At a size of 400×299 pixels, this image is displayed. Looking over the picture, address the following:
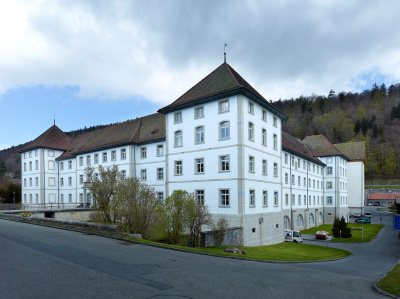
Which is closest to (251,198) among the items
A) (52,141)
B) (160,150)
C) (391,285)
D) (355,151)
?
(160,150)

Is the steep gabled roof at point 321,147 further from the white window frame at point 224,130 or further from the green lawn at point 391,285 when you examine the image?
the green lawn at point 391,285

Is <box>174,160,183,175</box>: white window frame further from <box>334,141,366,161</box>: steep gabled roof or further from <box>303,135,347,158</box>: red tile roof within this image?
<box>334,141,366,161</box>: steep gabled roof

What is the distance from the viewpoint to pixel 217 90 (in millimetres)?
26969

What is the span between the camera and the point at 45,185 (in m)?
52.0

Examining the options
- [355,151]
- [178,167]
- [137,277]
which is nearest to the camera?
[137,277]

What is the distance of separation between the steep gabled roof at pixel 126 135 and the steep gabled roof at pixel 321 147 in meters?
32.9

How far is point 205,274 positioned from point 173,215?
10206mm

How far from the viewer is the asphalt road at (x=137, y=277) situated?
8.00 m

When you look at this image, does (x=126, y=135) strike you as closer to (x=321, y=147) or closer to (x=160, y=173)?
(x=160, y=173)

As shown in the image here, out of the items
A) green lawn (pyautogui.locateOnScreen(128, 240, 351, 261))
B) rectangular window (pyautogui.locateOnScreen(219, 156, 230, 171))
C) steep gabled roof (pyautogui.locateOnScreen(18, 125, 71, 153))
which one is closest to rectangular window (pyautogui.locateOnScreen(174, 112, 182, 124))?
rectangular window (pyautogui.locateOnScreen(219, 156, 230, 171))

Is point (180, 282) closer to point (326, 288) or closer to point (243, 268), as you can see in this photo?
point (243, 268)

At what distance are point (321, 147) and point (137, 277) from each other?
56371 mm

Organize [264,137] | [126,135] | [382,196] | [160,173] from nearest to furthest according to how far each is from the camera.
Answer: [264,137] → [160,173] → [126,135] → [382,196]

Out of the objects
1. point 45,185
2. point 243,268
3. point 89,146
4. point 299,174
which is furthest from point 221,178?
point 45,185
